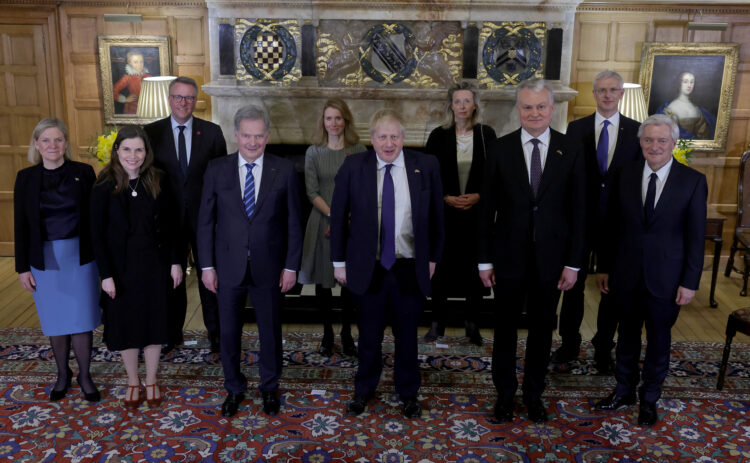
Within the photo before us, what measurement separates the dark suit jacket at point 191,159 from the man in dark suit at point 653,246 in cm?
237

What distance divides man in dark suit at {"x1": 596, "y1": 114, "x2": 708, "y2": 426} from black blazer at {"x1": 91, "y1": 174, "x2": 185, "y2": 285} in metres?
2.38

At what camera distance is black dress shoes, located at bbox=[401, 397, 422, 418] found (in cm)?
350

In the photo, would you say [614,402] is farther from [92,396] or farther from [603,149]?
[92,396]

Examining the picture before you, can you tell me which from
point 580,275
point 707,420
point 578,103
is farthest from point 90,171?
point 578,103

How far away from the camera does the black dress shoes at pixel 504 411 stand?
3475 mm

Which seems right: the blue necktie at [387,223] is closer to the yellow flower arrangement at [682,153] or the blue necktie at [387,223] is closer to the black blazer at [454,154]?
the black blazer at [454,154]

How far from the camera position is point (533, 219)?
3.20 meters

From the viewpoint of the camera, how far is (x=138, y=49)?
6.28m

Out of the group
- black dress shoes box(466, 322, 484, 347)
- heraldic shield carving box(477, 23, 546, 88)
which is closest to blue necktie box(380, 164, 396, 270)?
black dress shoes box(466, 322, 484, 347)

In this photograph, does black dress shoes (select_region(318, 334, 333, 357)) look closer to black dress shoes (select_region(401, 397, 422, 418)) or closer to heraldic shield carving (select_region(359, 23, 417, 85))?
black dress shoes (select_region(401, 397, 422, 418))

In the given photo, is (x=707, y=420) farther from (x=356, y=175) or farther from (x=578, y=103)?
(x=578, y=103)

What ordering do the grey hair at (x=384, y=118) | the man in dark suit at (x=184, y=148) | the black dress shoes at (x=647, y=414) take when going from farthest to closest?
the man in dark suit at (x=184, y=148) < the black dress shoes at (x=647, y=414) < the grey hair at (x=384, y=118)

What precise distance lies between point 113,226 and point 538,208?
2.17 m

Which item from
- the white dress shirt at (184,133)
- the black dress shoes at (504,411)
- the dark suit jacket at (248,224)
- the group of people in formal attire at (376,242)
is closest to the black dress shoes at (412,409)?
the group of people in formal attire at (376,242)
